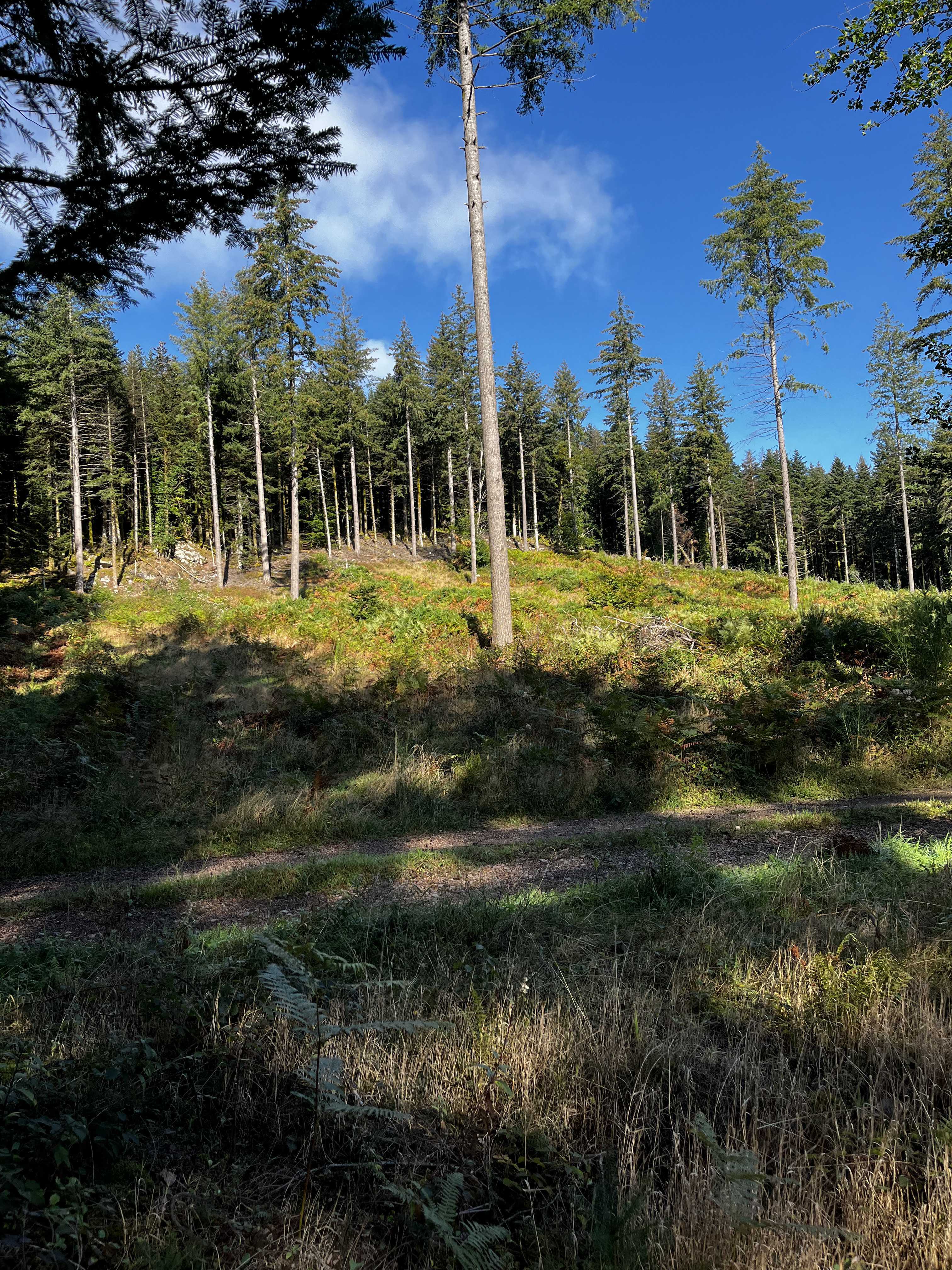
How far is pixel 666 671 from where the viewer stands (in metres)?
11.5

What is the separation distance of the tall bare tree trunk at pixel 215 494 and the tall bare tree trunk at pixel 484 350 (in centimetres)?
2192

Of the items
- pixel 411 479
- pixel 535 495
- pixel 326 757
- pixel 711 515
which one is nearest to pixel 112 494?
pixel 411 479

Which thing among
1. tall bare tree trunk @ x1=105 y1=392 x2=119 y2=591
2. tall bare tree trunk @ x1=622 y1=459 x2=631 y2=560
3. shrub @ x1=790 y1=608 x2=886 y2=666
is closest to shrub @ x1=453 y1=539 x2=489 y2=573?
tall bare tree trunk @ x1=622 y1=459 x2=631 y2=560

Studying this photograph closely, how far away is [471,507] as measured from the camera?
35.8 m

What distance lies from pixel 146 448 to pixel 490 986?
46.3 meters

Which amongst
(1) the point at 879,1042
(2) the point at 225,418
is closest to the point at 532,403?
(2) the point at 225,418

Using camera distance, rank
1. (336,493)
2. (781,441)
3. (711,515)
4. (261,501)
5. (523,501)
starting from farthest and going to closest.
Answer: (336,493) → (523,501) → (711,515) → (261,501) → (781,441)

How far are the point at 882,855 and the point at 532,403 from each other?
44.7 metres

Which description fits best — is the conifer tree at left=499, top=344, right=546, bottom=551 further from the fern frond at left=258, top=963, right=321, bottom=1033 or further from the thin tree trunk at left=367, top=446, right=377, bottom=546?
the fern frond at left=258, top=963, right=321, bottom=1033

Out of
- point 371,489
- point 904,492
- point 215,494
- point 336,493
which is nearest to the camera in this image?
point 215,494

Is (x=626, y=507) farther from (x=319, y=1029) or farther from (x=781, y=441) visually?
(x=319, y=1029)

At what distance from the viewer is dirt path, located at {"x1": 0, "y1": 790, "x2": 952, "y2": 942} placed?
4688mm

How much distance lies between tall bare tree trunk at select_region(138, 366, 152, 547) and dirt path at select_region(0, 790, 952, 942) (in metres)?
39.8

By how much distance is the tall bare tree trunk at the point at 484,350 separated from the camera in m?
13.0
